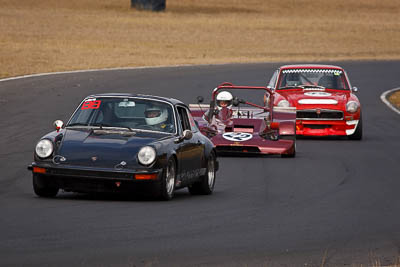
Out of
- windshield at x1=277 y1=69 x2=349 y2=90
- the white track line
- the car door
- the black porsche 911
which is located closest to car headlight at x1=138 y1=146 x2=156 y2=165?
the black porsche 911

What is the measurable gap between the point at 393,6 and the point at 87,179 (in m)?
83.7

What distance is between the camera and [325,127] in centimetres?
2067

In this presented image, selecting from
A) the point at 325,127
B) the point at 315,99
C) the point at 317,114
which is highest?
the point at 315,99

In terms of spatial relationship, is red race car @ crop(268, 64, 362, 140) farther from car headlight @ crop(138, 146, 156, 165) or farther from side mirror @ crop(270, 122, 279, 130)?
car headlight @ crop(138, 146, 156, 165)

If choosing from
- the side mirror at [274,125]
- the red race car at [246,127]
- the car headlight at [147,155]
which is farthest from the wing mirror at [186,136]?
the side mirror at [274,125]

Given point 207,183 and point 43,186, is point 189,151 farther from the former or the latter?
point 43,186

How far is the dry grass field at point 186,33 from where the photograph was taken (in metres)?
44.1

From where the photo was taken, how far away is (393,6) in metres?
91.4

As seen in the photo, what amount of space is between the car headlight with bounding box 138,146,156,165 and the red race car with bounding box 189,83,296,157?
6498 millimetres

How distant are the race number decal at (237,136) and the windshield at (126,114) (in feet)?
17.5

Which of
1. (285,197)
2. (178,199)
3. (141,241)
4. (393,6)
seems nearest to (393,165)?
(285,197)

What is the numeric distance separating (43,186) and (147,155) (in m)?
1.12

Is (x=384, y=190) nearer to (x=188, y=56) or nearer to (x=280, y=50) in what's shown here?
(x=188, y=56)

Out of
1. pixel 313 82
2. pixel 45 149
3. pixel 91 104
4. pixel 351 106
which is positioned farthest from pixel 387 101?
pixel 45 149
